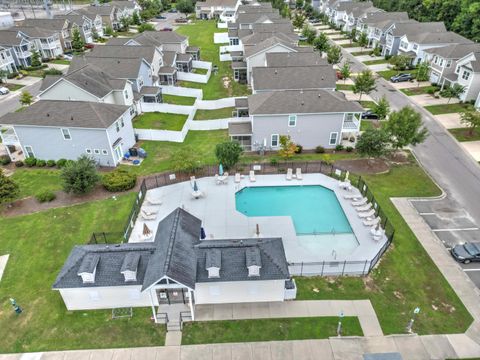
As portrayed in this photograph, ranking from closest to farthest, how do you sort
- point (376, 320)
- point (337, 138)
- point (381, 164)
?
1. point (376, 320)
2. point (381, 164)
3. point (337, 138)

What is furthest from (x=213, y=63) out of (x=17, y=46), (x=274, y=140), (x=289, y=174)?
(x=289, y=174)

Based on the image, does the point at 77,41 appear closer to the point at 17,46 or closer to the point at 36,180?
the point at 17,46

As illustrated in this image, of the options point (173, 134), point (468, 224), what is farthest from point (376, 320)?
point (173, 134)

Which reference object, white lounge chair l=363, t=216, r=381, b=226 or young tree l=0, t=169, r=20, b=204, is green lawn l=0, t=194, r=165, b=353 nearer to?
young tree l=0, t=169, r=20, b=204

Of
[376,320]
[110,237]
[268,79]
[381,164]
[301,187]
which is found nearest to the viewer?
[376,320]

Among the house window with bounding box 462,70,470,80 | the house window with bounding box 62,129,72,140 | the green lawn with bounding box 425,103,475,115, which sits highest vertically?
the house window with bounding box 462,70,470,80

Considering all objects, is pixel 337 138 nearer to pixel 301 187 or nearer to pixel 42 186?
pixel 301 187

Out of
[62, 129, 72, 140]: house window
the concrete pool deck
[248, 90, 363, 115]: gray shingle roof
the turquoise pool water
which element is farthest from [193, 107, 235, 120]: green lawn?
the turquoise pool water
